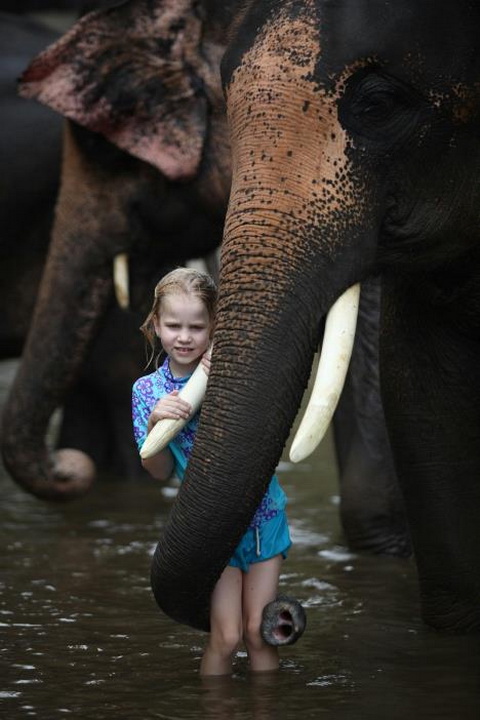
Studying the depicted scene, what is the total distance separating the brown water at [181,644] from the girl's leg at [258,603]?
6 centimetres

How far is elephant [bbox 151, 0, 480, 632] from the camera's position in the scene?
13.3 ft

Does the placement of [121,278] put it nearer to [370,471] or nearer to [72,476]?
[72,476]

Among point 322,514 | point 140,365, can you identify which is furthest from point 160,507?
point 140,365

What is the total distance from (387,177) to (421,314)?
74cm

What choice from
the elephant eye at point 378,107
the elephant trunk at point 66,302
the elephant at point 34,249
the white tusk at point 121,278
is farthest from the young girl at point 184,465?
the elephant at point 34,249

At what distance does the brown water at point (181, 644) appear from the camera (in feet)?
14.5

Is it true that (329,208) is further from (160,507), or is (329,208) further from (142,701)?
(160,507)

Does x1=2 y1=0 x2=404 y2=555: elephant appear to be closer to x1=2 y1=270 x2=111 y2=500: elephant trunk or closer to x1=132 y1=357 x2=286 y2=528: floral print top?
x1=2 y1=270 x2=111 y2=500: elephant trunk

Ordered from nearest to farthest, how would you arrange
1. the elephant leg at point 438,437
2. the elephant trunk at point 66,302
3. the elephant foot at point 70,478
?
1. the elephant leg at point 438,437
2. the elephant foot at point 70,478
3. the elephant trunk at point 66,302

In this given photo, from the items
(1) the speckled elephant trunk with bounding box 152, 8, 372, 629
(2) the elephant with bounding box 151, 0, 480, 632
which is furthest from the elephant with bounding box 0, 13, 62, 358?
(1) the speckled elephant trunk with bounding box 152, 8, 372, 629

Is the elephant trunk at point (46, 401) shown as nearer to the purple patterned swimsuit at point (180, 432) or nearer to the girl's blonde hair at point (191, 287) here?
the purple patterned swimsuit at point (180, 432)

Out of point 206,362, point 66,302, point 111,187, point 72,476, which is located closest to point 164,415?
point 206,362

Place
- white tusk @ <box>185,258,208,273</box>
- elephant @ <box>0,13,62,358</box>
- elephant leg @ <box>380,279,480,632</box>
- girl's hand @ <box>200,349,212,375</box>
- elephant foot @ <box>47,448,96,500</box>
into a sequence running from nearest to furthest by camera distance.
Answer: girl's hand @ <box>200,349,212,375</box>
elephant leg @ <box>380,279,480,632</box>
elephant foot @ <box>47,448,96,500</box>
white tusk @ <box>185,258,208,273</box>
elephant @ <box>0,13,62,358</box>

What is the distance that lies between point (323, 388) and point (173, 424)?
0.44m
